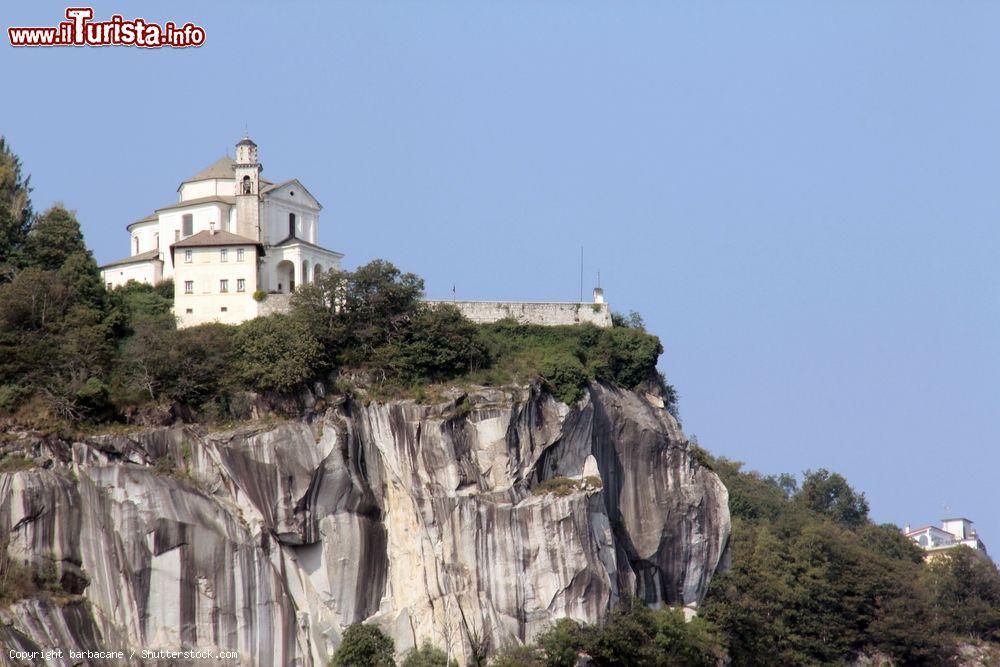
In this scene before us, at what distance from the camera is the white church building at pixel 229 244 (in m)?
64.8

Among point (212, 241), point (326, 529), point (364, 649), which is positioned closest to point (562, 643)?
point (364, 649)

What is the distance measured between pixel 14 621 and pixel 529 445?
17.0 metres

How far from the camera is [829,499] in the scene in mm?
97688

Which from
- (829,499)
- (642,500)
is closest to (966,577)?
(829,499)

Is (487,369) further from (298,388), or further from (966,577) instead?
(966,577)

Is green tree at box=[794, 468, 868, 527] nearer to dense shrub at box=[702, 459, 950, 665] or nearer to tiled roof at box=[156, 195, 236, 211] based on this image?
dense shrub at box=[702, 459, 950, 665]

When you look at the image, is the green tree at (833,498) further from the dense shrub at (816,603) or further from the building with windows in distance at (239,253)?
the building with windows in distance at (239,253)

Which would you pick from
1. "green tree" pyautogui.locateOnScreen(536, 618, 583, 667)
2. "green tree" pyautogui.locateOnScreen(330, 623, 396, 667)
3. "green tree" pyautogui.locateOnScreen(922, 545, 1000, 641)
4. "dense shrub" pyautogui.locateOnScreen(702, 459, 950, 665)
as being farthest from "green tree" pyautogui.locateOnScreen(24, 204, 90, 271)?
"green tree" pyautogui.locateOnScreen(922, 545, 1000, 641)

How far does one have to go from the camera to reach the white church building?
6481 centimetres

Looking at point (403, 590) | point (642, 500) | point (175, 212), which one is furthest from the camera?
point (175, 212)

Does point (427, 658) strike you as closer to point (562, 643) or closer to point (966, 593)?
point (562, 643)

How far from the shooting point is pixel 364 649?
56312 millimetres

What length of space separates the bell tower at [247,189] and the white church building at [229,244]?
4 centimetres

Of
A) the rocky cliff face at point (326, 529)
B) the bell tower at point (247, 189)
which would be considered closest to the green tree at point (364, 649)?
the rocky cliff face at point (326, 529)
